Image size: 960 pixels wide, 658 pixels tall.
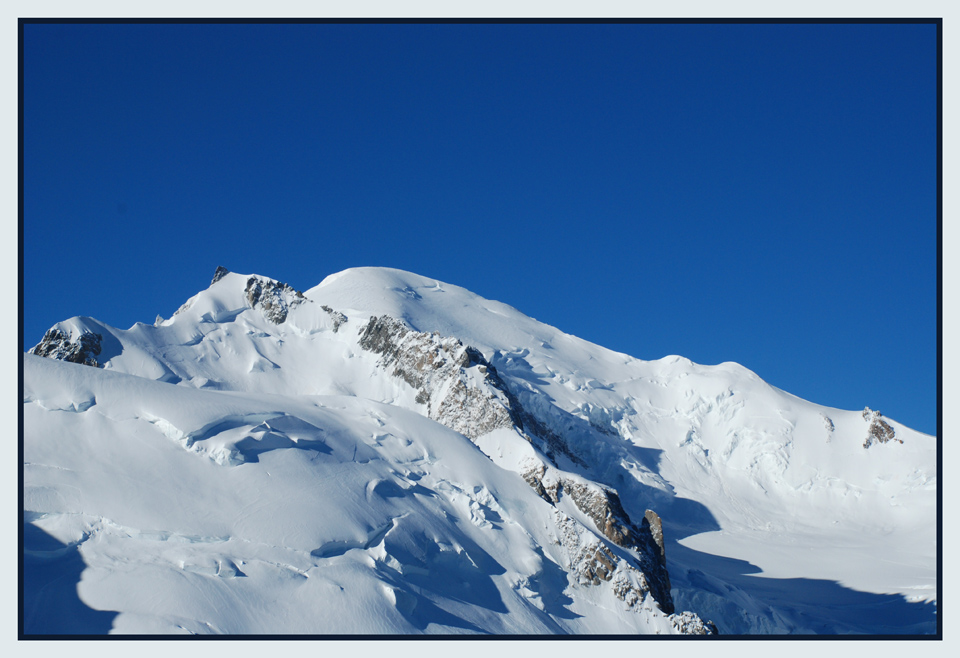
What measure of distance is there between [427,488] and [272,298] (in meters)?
42.2

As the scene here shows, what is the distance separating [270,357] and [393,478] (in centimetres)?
3457

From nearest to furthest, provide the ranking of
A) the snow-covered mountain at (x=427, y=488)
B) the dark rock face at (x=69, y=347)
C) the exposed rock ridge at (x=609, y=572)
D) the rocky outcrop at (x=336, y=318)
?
1. the snow-covered mountain at (x=427, y=488)
2. the exposed rock ridge at (x=609, y=572)
3. the dark rock face at (x=69, y=347)
4. the rocky outcrop at (x=336, y=318)

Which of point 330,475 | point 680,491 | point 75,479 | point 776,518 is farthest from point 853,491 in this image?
point 75,479

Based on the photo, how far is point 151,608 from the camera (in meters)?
21.3

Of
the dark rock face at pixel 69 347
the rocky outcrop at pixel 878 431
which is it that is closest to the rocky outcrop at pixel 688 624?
the dark rock face at pixel 69 347

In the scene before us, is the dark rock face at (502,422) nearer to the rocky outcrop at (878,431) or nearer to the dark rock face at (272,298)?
the dark rock face at (272,298)

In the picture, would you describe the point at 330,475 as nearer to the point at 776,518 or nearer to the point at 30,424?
the point at 30,424

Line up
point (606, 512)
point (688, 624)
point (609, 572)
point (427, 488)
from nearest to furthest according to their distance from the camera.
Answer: point (688, 624) < point (609, 572) < point (427, 488) < point (606, 512)

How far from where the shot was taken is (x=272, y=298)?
74.1 meters

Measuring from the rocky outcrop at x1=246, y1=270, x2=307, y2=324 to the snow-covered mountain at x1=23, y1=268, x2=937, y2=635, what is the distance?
0.20m

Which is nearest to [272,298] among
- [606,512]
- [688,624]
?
[606,512]

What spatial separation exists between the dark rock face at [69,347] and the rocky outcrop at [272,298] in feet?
52.8

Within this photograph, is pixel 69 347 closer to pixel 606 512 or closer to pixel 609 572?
pixel 606 512

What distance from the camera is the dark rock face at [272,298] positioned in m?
73.1
